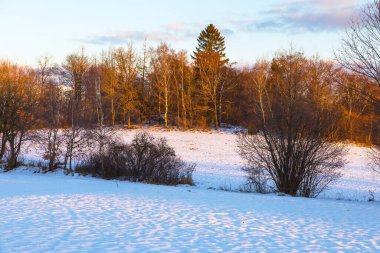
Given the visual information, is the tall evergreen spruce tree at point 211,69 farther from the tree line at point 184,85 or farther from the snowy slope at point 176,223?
the snowy slope at point 176,223

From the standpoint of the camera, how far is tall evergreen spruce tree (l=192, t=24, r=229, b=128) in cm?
5541

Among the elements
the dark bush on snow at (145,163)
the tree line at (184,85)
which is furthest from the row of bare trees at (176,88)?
the dark bush on snow at (145,163)

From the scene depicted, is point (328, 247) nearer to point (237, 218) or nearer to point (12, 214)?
point (237, 218)

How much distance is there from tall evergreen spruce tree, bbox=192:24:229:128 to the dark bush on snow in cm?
3083

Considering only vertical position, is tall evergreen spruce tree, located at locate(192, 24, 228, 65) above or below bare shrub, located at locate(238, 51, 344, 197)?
above

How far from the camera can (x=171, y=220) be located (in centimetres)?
1142

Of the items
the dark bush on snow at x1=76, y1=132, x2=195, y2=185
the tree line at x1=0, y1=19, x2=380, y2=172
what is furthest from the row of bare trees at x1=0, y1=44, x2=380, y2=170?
the dark bush on snow at x1=76, y1=132, x2=195, y2=185

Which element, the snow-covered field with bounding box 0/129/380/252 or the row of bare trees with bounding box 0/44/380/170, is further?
the row of bare trees with bounding box 0/44/380/170

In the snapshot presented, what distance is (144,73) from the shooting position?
6159 centimetres

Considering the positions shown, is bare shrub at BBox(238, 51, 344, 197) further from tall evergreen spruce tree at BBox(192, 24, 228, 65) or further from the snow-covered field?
tall evergreen spruce tree at BBox(192, 24, 228, 65)

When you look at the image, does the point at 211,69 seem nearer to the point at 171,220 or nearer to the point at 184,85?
the point at 184,85

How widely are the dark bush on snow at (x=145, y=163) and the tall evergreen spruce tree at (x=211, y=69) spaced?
30.8 m

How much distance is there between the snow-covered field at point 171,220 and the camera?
28.5 ft

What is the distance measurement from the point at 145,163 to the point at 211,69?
35.1 metres
